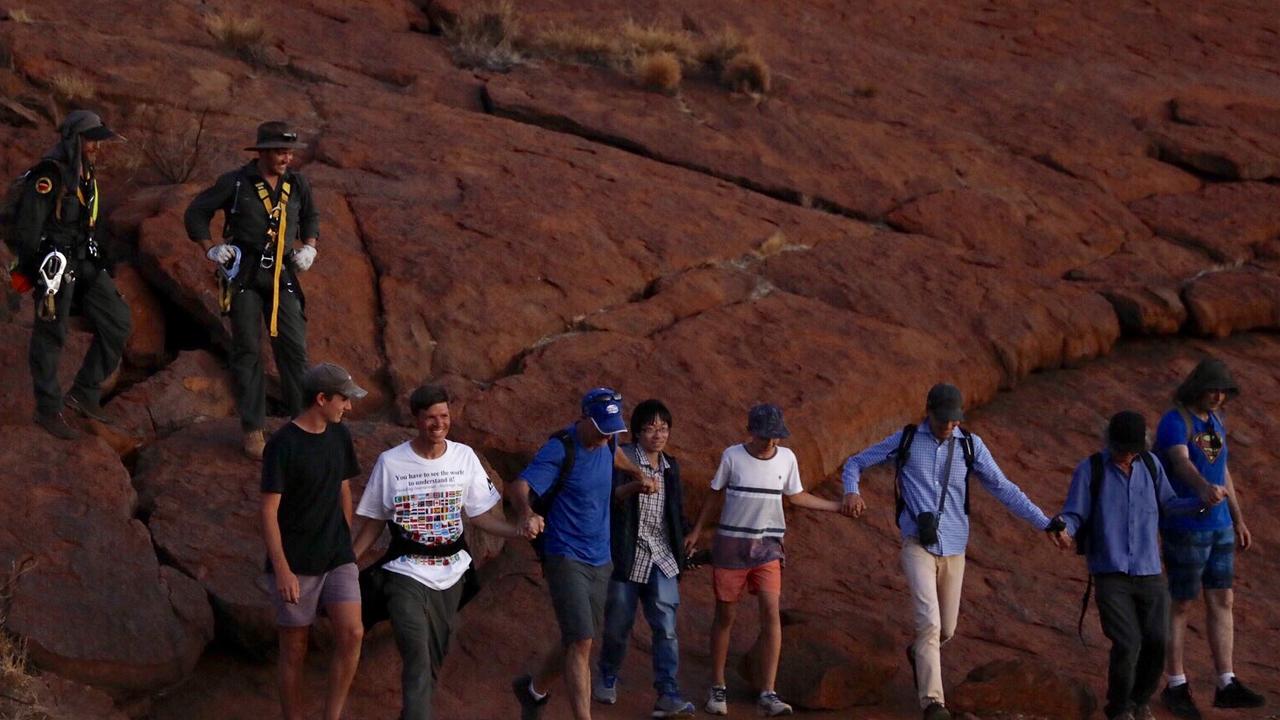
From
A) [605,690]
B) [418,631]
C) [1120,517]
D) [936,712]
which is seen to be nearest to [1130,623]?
[1120,517]

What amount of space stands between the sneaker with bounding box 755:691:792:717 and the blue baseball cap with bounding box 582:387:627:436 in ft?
6.02

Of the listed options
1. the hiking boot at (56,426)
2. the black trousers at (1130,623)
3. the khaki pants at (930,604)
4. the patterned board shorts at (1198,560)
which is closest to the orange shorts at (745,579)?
the khaki pants at (930,604)

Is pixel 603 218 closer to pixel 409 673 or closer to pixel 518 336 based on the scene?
pixel 518 336

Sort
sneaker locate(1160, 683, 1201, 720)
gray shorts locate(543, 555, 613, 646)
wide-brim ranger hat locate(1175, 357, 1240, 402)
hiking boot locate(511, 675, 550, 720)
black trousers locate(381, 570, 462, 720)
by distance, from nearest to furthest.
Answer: black trousers locate(381, 570, 462, 720), gray shorts locate(543, 555, 613, 646), hiking boot locate(511, 675, 550, 720), wide-brim ranger hat locate(1175, 357, 1240, 402), sneaker locate(1160, 683, 1201, 720)

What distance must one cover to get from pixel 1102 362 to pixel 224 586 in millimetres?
7747

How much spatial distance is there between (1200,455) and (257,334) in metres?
5.53

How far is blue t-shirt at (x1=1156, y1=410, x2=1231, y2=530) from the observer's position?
8664 millimetres

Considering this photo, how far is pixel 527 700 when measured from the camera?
25.7 ft

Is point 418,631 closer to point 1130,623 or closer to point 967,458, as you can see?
point 967,458

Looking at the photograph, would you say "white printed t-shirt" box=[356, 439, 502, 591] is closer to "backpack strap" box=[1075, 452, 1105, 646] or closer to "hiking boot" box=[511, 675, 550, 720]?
"hiking boot" box=[511, 675, 550, 720]

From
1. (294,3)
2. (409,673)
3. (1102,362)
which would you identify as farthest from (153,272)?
(1102,362)

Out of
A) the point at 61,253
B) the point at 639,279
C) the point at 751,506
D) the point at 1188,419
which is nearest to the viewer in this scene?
the point at 751,506

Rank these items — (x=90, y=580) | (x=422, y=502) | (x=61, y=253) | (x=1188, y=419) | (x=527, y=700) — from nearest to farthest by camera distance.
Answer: (x=422, y=502) → (x=527, y=700) → (x=90, y=580) → (x=1188, y=419) → (x=61, y=253)

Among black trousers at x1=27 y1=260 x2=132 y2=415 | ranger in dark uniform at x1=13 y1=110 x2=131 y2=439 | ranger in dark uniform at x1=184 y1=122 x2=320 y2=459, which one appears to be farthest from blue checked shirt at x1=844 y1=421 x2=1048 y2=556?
ranger in dark uniform at x1=13 y1=110 x2=131 y2=439
